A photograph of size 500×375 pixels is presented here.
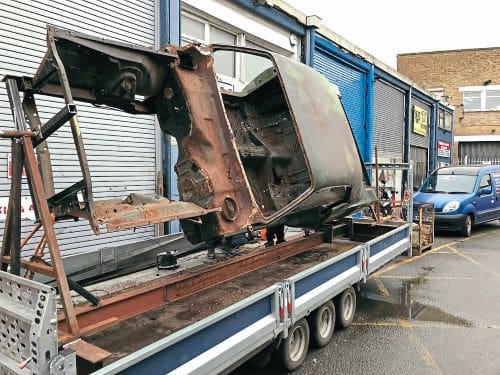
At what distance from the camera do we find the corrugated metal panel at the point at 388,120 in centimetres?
1769

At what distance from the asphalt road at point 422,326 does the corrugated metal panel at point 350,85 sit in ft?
21.2

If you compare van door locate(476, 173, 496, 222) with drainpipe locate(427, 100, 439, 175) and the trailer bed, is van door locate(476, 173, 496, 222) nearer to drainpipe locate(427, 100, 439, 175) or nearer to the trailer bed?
the trailer bed

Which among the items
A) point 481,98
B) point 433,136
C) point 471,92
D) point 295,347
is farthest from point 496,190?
point 471,92

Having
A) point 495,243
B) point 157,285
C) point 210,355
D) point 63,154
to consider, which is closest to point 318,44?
point 495,243

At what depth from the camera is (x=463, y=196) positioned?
12430 millimetres

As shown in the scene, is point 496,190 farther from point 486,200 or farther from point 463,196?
point 463,196

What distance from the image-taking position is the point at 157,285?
3920 millimetres

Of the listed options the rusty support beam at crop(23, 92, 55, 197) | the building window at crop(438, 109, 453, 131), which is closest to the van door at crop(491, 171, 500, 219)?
the building window at crop(438, 109, 453, 131)

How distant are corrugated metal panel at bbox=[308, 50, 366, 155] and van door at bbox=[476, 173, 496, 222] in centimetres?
400

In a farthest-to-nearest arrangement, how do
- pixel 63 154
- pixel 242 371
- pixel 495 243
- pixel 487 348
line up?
pixel 495 243 < pixel 63 154 < pixel 487 348 < pixel 242 371

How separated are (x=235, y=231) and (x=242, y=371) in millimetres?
1310

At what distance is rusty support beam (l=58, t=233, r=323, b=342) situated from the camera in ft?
10.6

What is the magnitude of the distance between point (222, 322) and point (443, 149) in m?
26.7

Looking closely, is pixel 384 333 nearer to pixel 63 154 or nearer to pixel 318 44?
pixel 63 154
